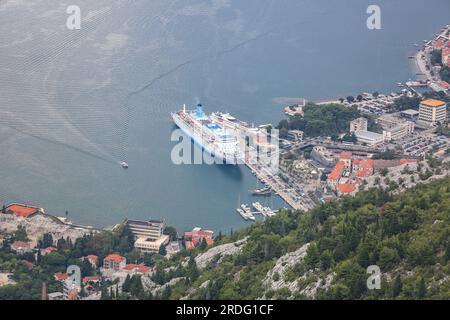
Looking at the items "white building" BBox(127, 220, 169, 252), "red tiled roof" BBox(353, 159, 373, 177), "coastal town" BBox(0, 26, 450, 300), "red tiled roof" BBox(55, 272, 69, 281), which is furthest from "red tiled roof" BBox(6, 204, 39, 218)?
"red tiled roof" BBox(353, 159, 373, 177)

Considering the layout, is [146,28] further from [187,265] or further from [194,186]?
[187,265]

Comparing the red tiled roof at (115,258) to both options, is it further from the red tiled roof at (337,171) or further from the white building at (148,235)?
the red tiled roof at (337,171)

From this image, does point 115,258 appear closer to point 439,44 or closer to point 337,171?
point 337,171

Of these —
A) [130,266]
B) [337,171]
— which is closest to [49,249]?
[130,266]

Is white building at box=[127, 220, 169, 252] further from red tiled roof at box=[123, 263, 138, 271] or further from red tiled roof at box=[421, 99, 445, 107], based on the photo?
red tiled roof at box=[421, 99, 445, 107]

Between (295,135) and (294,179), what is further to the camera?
(295,135)

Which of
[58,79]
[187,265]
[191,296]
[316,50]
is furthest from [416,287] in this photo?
[316,50]
